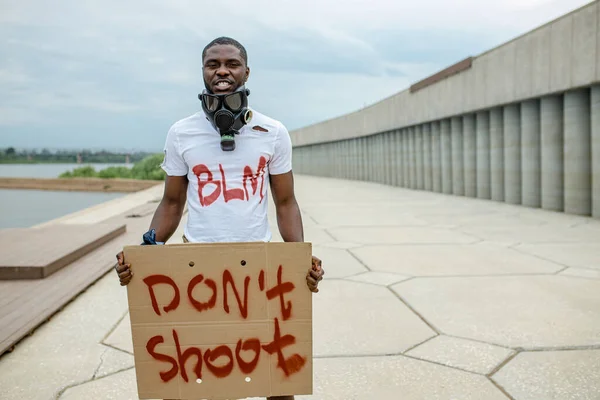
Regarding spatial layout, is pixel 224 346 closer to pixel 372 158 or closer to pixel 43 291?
pixel 43 291

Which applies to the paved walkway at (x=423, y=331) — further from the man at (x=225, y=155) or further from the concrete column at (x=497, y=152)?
the concrete column at (x=497, y=152)

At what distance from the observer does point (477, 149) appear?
1055 centimetres

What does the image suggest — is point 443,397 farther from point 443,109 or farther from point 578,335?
point 443,109

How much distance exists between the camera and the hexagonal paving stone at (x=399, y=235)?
5.60 meters

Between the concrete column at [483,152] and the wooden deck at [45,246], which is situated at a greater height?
the concrete column at [483,152]

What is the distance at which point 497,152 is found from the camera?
9.73m

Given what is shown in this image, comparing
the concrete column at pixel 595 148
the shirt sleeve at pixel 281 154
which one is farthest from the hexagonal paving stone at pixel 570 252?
the shirt sleeve at pixel 281 154

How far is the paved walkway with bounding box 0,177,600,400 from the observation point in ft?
7.00

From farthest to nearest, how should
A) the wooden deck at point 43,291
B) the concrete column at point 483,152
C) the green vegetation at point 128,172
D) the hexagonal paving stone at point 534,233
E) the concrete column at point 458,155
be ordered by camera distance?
the green vegetation at point 128,172 < the concrete column at point 458,155 < the concrete column at point 483,152 < the hexagonal paving stone at point 534,233 < the wooden deck at point 43,291

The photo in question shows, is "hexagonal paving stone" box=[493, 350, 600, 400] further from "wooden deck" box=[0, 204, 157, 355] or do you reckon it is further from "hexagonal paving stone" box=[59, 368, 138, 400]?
"wooden deck" box=[0, 204, 157, 355]

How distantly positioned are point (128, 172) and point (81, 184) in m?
4.94

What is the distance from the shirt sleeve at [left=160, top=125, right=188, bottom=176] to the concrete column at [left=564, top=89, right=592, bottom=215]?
275 inches

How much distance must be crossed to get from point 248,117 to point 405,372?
1348mm

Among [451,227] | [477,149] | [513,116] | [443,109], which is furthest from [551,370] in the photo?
[443,109]
